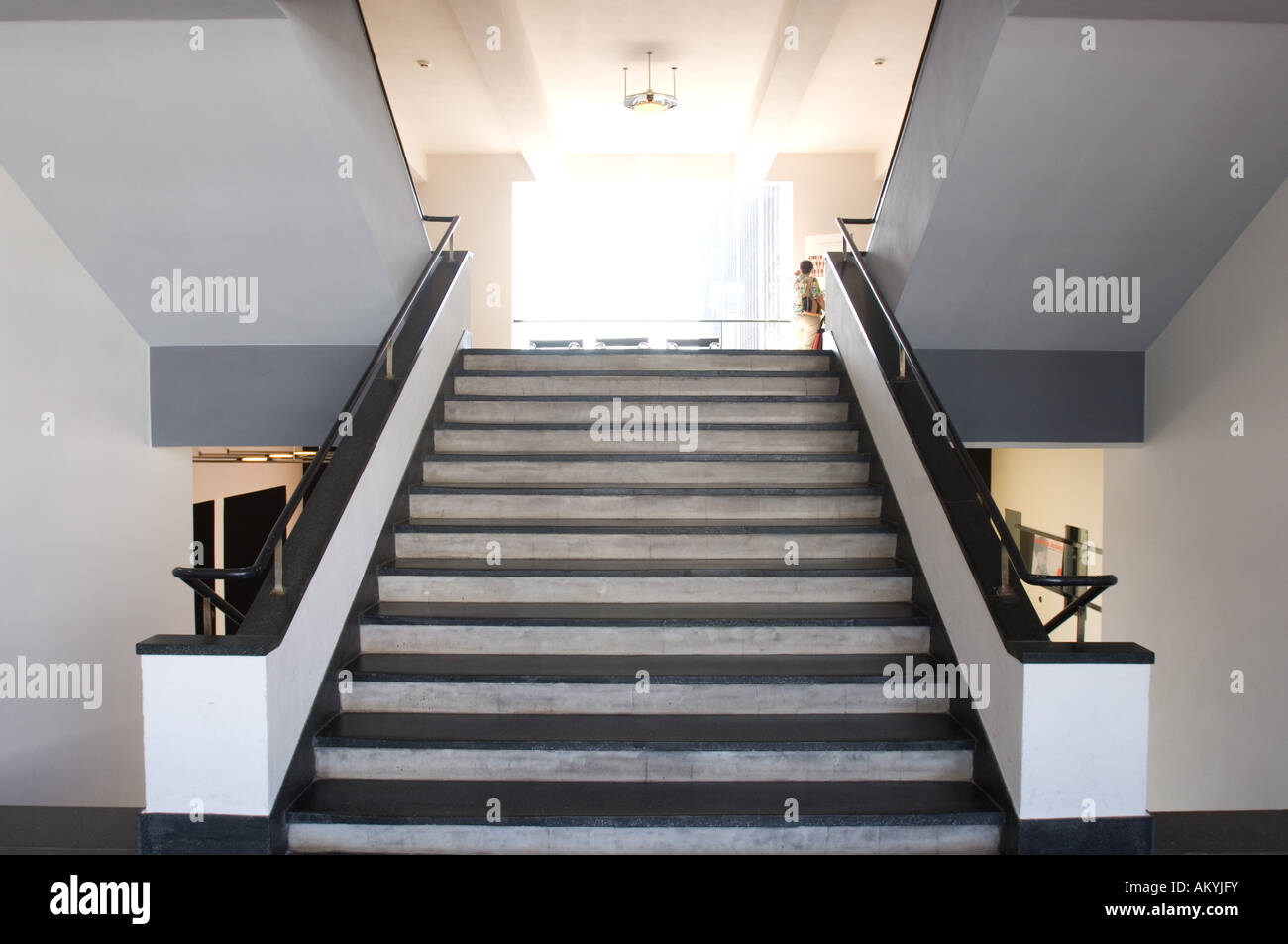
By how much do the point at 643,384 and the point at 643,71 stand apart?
503 centimetres

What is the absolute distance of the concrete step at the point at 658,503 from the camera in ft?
15.5

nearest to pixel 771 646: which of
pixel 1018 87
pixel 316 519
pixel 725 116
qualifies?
pixel 316 519

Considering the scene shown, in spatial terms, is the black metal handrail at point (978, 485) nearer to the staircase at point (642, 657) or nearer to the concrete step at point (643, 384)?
the staircase at point (642, 657)

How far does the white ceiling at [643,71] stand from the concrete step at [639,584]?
4.30m

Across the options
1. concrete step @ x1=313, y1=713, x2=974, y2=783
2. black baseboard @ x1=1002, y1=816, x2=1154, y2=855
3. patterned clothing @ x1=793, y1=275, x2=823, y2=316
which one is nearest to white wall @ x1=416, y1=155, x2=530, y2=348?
patterned clothing @ x1=793, y1=275, x2=823, y2=316

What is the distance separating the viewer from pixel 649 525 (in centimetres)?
464

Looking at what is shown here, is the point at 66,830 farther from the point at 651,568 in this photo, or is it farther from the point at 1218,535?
the point at 1218,535

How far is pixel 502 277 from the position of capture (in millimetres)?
11883

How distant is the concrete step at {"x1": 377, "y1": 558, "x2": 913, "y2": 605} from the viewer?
165 inches

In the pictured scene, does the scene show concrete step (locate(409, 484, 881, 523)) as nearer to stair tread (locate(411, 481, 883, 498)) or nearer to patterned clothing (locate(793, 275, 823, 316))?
stair tread (locate(411, 481, 883, 498))

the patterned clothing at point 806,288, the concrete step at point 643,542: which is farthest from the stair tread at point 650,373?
the patterned clothing at point 806,288

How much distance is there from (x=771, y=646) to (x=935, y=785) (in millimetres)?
907
